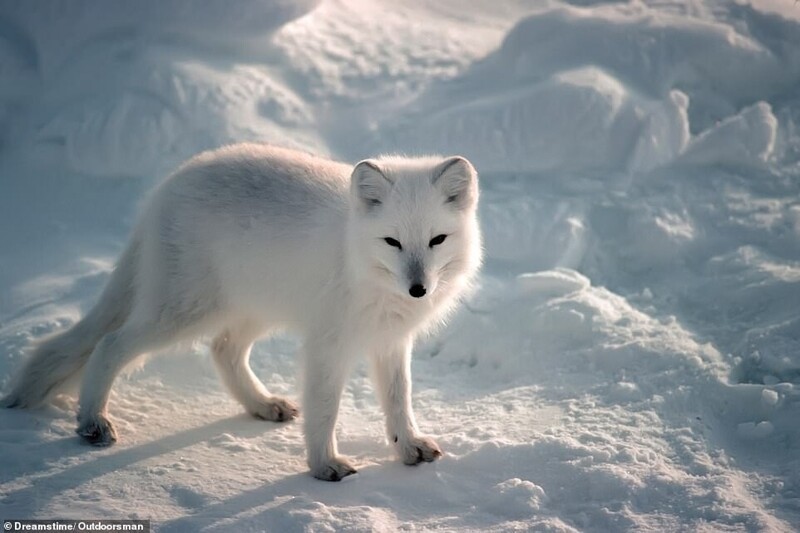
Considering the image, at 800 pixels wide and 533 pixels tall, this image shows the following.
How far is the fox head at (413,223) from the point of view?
3.32m

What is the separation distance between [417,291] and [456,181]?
595 millimetres

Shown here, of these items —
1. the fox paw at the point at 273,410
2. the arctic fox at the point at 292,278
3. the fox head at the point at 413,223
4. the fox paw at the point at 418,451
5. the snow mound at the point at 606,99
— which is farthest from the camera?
the snow mound at the point at 606,99

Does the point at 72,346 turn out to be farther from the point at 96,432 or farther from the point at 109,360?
the point at 96,432

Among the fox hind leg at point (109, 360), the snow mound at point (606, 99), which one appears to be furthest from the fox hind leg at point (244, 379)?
the snow mound at point (606, 99)

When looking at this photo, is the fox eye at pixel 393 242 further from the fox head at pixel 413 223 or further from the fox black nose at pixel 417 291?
the fox black nose at pixel 417 291

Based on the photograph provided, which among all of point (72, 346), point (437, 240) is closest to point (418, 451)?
point (437, 240)

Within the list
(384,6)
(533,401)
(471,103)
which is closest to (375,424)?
(533,401)

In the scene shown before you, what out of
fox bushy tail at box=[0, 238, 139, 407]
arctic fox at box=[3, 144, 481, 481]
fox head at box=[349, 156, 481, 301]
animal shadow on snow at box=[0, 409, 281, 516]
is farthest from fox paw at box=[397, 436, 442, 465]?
fox bushy tail at box=[0, 238, 139, 407]

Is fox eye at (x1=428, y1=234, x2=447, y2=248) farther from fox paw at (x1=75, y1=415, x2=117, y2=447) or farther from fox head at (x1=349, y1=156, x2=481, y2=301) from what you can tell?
fox paw at (x1=75, y1=415, x2=117, y2=447)

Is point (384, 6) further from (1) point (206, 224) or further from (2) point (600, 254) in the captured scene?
(1) point (206, 224)

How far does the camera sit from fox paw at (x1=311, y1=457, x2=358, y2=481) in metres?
3.54

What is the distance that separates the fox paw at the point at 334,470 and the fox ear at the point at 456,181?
128 cm

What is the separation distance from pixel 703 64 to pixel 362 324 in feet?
16.1

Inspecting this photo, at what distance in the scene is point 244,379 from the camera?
4.25 meters
